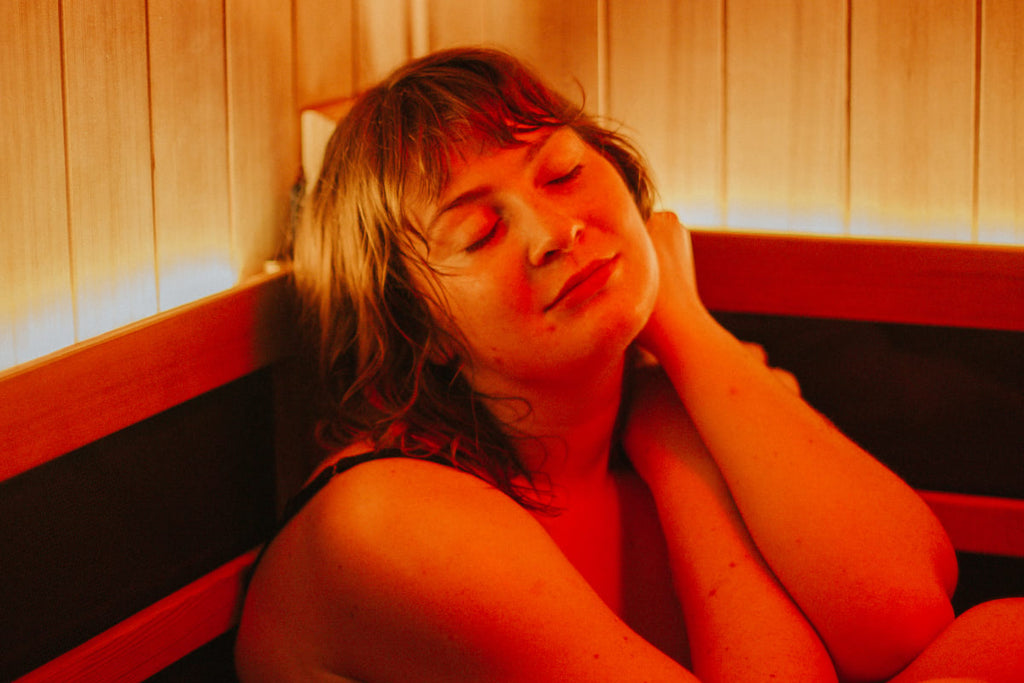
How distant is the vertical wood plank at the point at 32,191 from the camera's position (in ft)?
2.89

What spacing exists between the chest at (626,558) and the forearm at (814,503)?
15 centimetres

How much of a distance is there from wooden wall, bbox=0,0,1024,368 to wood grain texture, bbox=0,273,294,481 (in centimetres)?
6

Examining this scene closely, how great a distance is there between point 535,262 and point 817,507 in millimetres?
392

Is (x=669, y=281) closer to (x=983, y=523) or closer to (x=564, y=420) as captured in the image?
(x=564, y=420)

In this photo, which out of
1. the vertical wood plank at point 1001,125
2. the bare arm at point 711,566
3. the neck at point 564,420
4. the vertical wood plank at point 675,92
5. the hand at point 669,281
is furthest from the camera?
the vertical wood plank at point 675,92

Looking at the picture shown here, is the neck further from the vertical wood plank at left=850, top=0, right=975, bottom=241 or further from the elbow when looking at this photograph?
the vertical wood plank at left=850, top=0, right=975, bottom=241

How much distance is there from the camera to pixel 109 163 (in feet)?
3.29

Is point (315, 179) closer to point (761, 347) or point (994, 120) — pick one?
point (761, 347)

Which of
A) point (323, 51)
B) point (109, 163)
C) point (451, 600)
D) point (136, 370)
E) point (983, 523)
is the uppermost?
point (323, 51)

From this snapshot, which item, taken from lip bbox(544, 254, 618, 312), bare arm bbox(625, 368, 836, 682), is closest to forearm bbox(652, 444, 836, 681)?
bare arm bbox(625, 368, 836, 682)

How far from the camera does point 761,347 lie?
1.36 meters

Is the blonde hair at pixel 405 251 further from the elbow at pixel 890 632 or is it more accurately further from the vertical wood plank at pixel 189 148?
the elbow at pixel 890 632

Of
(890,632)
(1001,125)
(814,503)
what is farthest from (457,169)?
(1001,125)

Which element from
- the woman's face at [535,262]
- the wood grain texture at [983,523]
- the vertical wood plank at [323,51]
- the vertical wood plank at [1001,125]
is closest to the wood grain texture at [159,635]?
the woman's face at [535,262]
